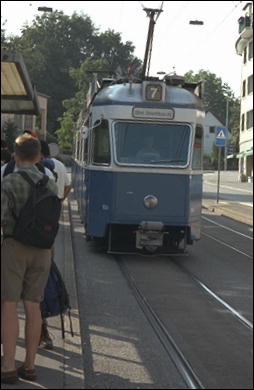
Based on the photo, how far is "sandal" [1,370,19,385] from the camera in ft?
15.5

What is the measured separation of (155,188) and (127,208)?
1.95 feet

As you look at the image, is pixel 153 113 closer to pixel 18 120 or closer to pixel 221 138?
pixel 221 138

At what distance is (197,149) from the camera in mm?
12477

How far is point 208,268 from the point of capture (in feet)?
37.8

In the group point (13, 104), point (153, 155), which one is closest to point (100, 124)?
point (153, 155)

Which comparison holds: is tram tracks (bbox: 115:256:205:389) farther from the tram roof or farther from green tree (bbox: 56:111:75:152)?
green tree (bbox: 56:111:75:152)

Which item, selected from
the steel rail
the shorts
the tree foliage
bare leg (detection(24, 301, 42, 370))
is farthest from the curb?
the tree foliage

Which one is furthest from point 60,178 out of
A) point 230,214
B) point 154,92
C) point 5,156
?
point 230,214

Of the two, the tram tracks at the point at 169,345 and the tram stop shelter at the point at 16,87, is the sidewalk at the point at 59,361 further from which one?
the tram stop shelter at the point at 16,87

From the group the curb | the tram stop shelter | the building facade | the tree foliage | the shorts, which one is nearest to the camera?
the tram stop shelter

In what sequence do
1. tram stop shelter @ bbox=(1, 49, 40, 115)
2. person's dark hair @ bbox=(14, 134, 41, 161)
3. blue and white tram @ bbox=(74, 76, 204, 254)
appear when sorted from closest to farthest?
tram stop shelter @ bbox=(1, 49, 40, 115), person's dark hair @ bbox=(14, 134, 41, 161), blue and white tram @ bbox=(74, 76, 204, 254)

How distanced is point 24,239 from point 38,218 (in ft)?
0.55

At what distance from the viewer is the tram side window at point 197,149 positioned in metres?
12.4

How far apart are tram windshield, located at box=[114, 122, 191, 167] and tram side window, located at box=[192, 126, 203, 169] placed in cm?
30
